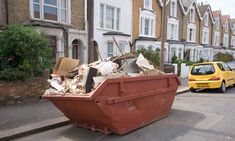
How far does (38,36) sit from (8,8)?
486 cm

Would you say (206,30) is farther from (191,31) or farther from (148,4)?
(148,4)

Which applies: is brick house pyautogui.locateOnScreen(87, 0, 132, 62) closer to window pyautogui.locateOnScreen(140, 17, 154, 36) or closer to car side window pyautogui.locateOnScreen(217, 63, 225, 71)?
window pyautogui.locateOnScreen(140, 17, 154, 36)

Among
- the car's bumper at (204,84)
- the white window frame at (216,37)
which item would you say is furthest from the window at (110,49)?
the white window frame at (216,37)

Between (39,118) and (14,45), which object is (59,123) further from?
(14,45)

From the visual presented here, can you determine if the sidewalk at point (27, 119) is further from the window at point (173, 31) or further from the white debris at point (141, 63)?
the window at point (173, 31)

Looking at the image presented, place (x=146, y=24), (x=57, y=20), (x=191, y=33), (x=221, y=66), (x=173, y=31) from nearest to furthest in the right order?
(x=221, y=66)
(x=57, y=20)
(x=146, y=24)
(x=173, y=31)
(x=191, y=33)

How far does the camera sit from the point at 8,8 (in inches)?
552

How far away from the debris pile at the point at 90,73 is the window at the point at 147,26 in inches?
680

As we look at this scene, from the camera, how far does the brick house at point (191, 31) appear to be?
33.2 meters

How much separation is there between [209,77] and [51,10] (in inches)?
382

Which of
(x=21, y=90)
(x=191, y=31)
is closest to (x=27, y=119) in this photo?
(x=21, y=90)

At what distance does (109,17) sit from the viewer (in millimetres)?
20828

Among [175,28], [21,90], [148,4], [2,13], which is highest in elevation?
[148,4]

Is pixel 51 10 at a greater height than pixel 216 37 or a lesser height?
lesser
